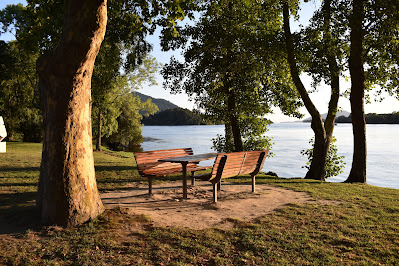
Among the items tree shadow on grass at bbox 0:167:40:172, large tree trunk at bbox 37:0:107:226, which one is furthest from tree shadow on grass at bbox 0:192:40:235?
tree shadow on grass at bbox 0:167:40:172

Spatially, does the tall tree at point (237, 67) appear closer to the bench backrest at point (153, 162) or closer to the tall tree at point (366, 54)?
the tall tree at point (366, 54)

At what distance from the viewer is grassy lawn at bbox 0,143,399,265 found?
13.3 feet

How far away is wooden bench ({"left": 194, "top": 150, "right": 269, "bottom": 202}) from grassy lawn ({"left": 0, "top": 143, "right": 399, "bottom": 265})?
1.57 meters

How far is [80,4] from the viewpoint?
194 inches

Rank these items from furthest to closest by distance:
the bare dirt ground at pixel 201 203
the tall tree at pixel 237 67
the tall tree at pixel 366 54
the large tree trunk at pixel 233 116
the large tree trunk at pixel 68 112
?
the large tree trunk at pixel 233 116 < the tall tree at pixel 237 67 < the tall tree at pixel 366 54 < the bare dirt ground at pixel 201 203 < the large tree trunk at pixel 68 112

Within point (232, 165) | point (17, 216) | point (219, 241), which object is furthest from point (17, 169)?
point (219, 241)

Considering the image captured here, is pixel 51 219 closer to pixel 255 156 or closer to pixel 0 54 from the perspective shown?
pixel 255 156

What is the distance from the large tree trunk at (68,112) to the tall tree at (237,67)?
6.73 m

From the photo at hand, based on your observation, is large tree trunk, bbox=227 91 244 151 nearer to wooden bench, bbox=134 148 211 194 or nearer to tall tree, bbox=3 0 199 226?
wooden bench, bbox=134 148 211 194

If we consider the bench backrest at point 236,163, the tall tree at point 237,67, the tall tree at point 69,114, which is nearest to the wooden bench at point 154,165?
the bench backrest at point 236,163

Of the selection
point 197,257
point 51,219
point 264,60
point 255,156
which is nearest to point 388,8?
point 264,60

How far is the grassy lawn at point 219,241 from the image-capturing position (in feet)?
13.3

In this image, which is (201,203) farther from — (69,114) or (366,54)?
(366,54)

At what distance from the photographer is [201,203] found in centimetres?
713
